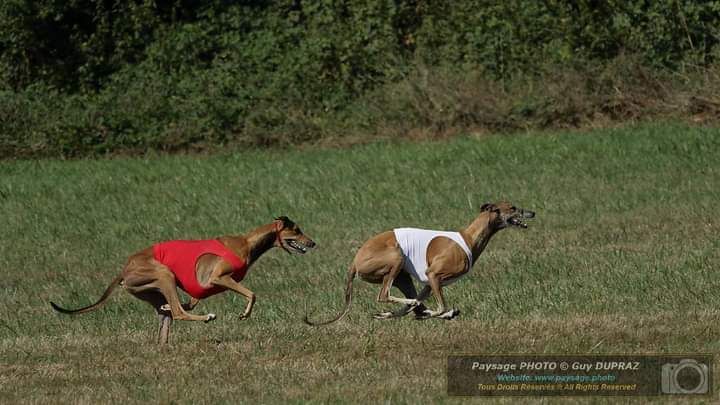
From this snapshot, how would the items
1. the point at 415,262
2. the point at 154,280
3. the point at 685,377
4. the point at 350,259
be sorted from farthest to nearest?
the point at 350,259, the point at 415,262, the point at 154,280, the point at 685,377

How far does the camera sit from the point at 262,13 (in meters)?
30.0

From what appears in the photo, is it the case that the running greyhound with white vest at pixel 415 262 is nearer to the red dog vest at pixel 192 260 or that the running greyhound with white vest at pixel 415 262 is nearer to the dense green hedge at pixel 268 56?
the red dog vest at pixel 192 260

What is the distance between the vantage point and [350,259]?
1577cm

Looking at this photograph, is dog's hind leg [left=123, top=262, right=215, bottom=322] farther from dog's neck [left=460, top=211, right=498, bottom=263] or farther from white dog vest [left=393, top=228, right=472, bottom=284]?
dog's neck [left=460, top=211, right=498, bottom=263]

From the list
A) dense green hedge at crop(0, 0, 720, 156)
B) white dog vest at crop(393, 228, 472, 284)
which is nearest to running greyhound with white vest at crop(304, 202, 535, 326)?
white dog vest at crop(393, 228, 472, 284)

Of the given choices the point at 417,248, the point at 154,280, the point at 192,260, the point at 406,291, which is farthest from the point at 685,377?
the point at 154,280

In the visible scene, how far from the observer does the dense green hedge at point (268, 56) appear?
Result: 26047 mm

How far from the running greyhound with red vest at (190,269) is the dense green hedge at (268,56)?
15.0 meters

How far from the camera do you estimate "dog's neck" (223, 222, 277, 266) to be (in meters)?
10.9

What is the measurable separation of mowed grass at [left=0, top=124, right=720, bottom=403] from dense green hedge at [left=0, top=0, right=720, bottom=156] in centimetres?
151

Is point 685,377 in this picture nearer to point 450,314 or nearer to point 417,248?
point 450,314

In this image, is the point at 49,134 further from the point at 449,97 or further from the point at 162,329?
the point at 162,329

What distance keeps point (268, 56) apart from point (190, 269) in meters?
18.0

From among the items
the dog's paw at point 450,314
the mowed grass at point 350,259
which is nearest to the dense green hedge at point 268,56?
the mowed grass at point 350,259
